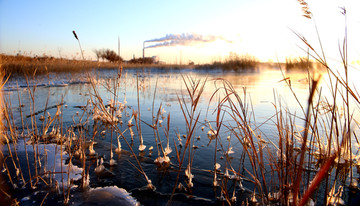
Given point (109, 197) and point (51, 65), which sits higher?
point (51, 65)

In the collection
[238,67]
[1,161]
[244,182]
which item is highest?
[238,67]

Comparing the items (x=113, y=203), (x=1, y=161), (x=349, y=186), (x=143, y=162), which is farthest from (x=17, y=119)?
(x=349, y=186)

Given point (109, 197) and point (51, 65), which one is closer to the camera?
point (109, 197)

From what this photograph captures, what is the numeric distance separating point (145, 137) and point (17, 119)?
242 cm

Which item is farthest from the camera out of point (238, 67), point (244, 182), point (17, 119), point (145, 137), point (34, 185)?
point (238, 67)

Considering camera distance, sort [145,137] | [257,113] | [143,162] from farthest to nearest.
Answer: [257,113] → [145,137] → [143,162]

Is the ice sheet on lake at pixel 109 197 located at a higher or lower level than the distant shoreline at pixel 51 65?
lower

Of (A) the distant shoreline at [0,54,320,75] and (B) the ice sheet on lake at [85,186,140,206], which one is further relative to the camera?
(A) the distant shoreline at [0,54,320,75]

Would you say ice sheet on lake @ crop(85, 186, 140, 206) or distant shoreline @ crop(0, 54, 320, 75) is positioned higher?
distant shoreline @ crop(0, 54, 320, 75)

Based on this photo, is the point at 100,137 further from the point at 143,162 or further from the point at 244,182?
the point at 244,182

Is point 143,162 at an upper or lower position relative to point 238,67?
lower

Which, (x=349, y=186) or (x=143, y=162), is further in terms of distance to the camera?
(x=143, y=162)

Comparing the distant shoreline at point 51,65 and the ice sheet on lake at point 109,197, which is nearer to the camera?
the ice sheet on lake at point 109,197

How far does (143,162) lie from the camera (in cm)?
235
